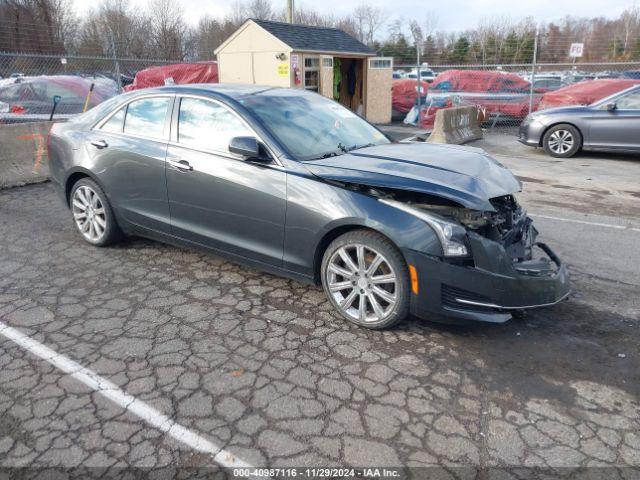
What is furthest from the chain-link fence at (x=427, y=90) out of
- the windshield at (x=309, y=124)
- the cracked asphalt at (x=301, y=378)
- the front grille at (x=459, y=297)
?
the front grille at (x=459, y=297)

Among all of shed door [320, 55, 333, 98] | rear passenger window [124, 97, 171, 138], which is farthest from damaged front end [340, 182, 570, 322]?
shed door [320, 55, 333, 98]

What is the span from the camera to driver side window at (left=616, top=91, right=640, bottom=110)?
10256 mm

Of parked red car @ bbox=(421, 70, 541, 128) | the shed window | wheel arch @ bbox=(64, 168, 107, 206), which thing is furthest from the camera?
the shed window

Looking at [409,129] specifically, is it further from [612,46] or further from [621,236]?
[612,46]

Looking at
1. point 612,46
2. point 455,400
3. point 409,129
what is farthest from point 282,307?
point 612,46

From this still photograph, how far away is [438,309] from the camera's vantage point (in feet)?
11.1

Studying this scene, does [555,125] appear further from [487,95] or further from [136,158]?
[136,158]

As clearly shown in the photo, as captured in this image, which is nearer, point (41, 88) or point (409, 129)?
point (41, 88)

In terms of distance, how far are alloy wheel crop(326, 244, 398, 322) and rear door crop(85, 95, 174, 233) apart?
5.75 feet

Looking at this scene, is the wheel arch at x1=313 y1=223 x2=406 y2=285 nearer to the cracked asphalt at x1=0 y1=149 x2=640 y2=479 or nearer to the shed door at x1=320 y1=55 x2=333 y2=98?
the cracked asphalt at x1=0 y1=149 x2=640 y2=479

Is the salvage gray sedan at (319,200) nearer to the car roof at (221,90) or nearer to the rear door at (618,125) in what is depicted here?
the car roof at (221,90)

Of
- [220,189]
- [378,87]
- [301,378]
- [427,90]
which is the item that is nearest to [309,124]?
[220,189]

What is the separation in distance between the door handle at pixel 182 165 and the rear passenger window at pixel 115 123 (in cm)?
90

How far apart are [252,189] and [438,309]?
1.65 metres
